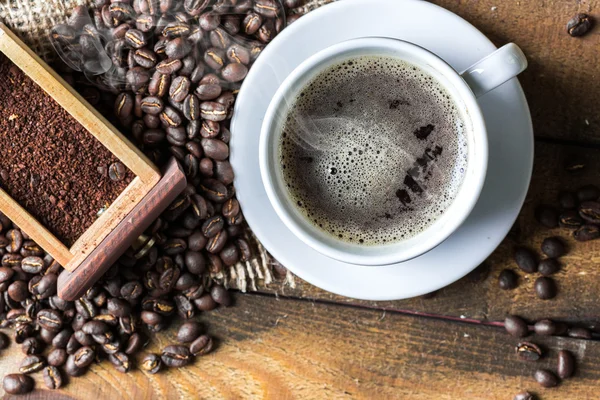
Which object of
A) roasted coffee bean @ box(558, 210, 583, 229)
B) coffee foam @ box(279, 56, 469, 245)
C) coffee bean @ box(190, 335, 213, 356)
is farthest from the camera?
coffee bean @ box(190, 335, 213, 356)

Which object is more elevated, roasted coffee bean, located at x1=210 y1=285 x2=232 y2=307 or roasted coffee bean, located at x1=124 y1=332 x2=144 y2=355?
roasted coffee bean, located at x1=210 y1=285 x2=232 y2=307

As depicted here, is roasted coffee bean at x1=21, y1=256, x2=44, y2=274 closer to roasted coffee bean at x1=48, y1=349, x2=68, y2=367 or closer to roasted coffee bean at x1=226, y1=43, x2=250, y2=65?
roasted coffee bean at x1=48, y1=349, x2=68, y2=367

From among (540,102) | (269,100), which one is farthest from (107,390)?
(540,102)

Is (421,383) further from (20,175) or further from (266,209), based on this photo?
(20,175)

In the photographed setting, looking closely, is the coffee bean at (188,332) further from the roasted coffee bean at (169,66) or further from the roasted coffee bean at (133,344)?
the roasted coffee bean at (169,66)

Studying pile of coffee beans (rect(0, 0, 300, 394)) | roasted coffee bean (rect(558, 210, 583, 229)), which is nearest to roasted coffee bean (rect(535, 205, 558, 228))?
roasted coffee bean (rect(558, 210, 583, 229))

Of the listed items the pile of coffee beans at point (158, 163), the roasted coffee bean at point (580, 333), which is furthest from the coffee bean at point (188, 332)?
the roasted coffee bean at point (580, 333)

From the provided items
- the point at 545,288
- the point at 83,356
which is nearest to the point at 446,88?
the point at 545,288
